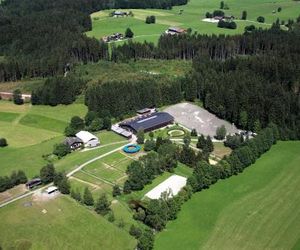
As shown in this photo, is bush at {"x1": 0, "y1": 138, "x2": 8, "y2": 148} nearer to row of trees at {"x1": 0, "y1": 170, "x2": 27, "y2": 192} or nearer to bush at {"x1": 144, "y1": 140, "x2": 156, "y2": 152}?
row of trees at {"x1": 0, "y1": 170, "x2": 27, "y2": 192}

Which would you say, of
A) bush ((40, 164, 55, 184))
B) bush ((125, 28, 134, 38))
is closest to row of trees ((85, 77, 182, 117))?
bush ((40, 164, 55, 184))

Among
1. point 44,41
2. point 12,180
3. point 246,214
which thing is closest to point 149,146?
point 12,180

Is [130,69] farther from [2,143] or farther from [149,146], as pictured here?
[2,143]

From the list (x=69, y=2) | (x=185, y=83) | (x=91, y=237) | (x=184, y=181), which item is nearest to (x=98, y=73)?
(x=185, y=83)

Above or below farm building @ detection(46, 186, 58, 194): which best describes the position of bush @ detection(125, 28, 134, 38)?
above

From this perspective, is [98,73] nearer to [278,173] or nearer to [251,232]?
[278,173]

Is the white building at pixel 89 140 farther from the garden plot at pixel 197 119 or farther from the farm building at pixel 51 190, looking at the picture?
the garden plot at pixel 197 119
